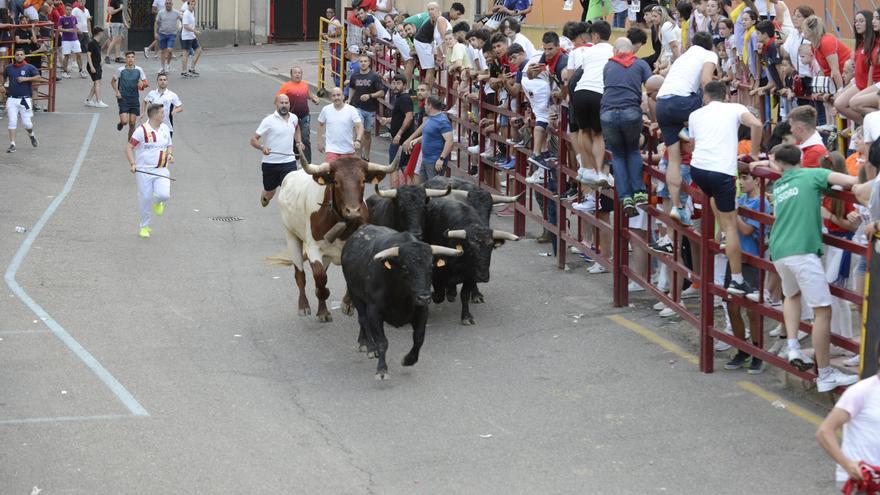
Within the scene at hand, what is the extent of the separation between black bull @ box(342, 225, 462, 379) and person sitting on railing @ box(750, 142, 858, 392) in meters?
3.21

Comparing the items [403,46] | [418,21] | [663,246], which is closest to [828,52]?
[663,246]

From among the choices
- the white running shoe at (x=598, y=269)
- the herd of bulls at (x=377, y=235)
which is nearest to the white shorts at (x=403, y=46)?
the white running shoe at (x=598, y=269)

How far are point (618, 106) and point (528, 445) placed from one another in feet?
14.7

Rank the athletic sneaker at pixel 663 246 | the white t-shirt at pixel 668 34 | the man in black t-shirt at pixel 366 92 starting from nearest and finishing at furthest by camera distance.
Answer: the athletic sneaker at pixel 663 246, the white t-shirt at pixel 668 34, the man in black t-shirt at pixel 366 92

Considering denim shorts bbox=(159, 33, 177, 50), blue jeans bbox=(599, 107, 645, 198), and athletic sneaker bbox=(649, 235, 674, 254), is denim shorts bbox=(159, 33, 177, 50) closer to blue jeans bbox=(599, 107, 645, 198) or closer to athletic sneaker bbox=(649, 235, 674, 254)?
blue jeans bbox=(599, 107, 645, 198)

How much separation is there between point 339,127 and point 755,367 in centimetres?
892

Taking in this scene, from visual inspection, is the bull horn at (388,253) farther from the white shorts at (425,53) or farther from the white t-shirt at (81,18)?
the white t-shirt at (81,18)

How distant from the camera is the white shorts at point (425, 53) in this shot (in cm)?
2439

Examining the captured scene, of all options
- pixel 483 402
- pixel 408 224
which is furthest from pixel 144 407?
pixel 408 224

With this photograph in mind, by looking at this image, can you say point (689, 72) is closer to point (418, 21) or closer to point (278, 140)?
point (278, 140)

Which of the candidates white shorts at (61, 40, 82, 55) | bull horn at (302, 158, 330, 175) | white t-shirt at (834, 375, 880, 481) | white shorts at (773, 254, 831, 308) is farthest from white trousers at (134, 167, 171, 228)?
white shorts at (61, 40, 82, 55)

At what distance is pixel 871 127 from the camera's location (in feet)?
36.8

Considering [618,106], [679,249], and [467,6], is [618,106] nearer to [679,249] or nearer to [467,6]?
[679,249]

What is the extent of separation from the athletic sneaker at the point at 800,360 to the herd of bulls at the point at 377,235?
3.36m
